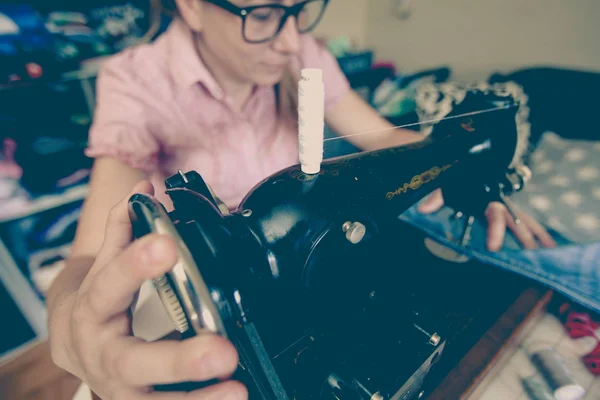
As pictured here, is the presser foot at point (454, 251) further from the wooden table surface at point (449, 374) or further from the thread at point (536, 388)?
the thread at point (536, 388)

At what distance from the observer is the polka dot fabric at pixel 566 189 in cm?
85

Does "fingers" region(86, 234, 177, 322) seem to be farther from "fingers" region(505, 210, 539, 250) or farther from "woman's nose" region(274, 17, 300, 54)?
"fingers" region(505, 210, 539, 250)

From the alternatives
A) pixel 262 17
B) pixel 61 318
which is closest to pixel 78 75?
pixel 262 17

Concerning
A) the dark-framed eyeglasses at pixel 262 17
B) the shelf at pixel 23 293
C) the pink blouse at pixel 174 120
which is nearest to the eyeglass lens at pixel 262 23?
the dark-framed eyeglasses at pixel 262 17

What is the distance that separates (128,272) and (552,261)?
0.80 m

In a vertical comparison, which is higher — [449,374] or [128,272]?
[128,272]

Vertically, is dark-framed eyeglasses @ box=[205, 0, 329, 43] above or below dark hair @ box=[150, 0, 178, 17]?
below

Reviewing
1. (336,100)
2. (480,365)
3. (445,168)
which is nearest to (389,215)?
(445,168)

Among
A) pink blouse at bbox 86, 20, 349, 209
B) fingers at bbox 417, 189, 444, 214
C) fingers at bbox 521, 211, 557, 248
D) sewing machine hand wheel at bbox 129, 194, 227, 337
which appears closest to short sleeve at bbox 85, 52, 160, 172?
pink blouse at bbox 86, 20, 349, 209

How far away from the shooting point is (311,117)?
1.19ft

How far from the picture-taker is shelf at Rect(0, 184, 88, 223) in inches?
51.6

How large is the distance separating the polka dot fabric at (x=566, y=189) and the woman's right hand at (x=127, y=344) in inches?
34.9

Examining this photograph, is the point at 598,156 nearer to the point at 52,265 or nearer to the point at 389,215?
the point at 389,215

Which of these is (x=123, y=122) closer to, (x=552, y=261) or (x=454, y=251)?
(x=454, y=251)
